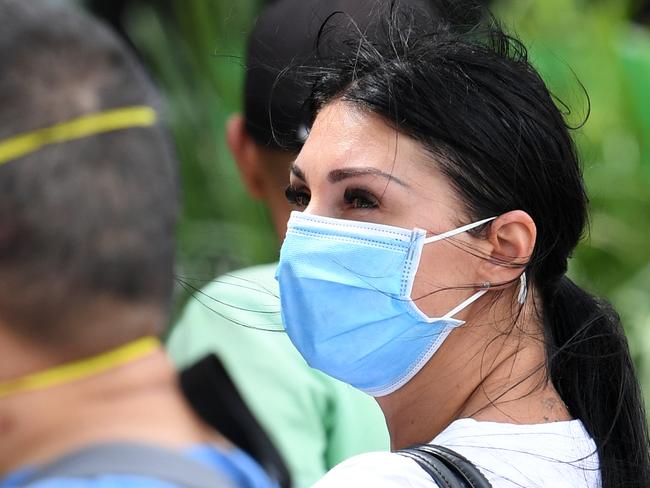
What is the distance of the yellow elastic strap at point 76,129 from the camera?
123cm

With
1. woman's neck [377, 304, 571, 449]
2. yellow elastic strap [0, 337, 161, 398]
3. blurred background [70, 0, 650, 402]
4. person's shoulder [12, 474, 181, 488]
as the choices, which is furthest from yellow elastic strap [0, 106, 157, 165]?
blurred background [70, 0, 650, 402]

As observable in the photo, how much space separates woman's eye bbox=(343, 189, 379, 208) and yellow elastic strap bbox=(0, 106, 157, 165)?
34.4 inches

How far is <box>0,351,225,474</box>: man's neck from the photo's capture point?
Result: 1.22 m

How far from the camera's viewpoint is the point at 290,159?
2.88 m

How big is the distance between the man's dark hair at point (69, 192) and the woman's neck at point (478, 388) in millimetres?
883

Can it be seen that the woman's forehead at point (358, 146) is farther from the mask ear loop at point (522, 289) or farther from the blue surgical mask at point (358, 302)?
the mask ear loop at point (522, 289)

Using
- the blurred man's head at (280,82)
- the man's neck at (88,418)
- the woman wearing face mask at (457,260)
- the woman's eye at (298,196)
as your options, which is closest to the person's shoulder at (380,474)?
the woman wearing face mask at (457,260)

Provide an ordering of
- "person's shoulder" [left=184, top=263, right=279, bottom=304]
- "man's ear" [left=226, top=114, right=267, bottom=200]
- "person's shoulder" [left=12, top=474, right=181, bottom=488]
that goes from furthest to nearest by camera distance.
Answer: "man's ear" [left=226, top=114, right=267, bottom=200] → "person's shoulder" [left=184, top=263, right=279, bottom=304] → "person's shoulder" [left=12, top=474, right=181, bottom=488]

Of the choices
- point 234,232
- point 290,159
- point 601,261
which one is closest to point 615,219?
point 601,261

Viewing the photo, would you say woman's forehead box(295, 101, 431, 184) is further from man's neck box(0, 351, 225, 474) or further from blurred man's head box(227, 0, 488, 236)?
man's neck box(0, 351, 225, 474)

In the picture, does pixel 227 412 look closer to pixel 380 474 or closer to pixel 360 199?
pixel 380 474

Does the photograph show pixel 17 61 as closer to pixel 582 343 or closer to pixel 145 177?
pixel 145 177

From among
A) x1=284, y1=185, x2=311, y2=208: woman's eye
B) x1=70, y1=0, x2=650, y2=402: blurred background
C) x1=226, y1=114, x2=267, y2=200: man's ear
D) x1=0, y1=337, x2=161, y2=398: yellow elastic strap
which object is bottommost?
x1=70, y1=0, x2=650, y2=402: blurred background

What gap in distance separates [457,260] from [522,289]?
0.15 meters
